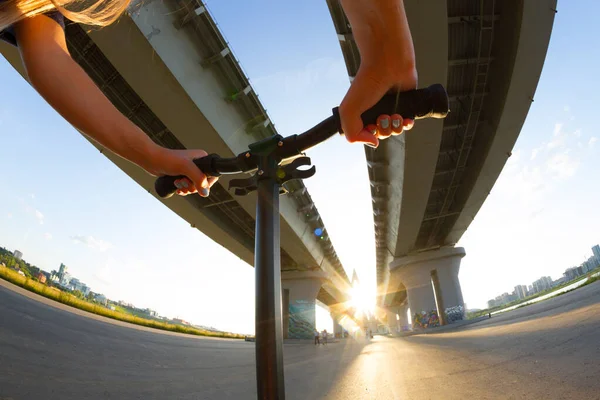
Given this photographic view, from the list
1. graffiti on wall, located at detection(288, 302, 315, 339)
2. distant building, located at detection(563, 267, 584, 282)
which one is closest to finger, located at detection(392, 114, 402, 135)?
graffiti on wall, located at detection(288, 302, 315, 339)

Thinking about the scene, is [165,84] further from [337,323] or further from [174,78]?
[337,323]

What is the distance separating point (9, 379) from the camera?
192cm

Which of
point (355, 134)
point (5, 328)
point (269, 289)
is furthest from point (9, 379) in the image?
Result: point (355, 134)

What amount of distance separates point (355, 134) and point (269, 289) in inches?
29.6

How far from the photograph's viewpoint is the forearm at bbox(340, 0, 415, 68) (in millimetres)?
819

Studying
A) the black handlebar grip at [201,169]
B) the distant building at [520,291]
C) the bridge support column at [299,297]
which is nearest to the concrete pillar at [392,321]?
the bridge support column at [299,297]

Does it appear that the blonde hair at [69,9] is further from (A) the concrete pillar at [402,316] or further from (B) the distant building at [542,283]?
(B) the distant building at [542,283]

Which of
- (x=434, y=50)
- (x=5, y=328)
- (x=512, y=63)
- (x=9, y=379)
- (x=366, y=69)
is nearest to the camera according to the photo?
(x=366, y=69)

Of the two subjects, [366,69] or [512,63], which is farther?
[512,63]

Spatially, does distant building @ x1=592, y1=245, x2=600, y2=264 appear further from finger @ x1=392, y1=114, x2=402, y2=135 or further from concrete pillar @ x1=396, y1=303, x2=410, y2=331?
finger @ x1=392, y1=114, x2=402, y2=135

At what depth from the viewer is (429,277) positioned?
3091 cm

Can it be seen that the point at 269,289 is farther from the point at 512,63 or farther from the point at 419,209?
the point at 419,209

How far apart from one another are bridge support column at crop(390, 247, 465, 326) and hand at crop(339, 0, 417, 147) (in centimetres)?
3315

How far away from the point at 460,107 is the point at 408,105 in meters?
15.9
